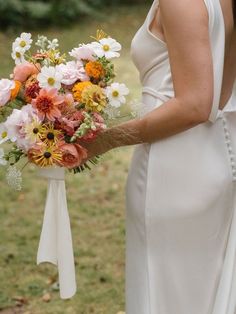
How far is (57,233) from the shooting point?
3.18 metres

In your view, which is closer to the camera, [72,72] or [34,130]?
[34,130]

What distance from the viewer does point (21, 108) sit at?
9.54ft

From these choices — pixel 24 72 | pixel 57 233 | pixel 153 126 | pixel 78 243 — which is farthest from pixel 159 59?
pixel 78 243

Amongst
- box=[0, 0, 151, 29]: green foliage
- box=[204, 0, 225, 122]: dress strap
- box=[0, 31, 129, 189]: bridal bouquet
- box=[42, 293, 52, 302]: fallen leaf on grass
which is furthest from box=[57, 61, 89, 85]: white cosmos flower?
box=[0, 0, 151, 29]: green foliage

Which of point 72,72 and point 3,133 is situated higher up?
point 72,72

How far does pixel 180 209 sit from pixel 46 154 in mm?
579

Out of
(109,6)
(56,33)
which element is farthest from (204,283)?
(109,6)

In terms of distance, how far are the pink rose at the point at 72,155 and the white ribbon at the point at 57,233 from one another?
19 centimetres

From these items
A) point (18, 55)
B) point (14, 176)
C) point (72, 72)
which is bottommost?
point (14, 176)

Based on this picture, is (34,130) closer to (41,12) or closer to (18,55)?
(18,55)

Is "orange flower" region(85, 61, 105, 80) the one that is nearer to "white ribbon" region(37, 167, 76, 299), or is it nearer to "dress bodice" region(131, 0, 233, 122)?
"dress bodice" region(131, 0, 233, 122)

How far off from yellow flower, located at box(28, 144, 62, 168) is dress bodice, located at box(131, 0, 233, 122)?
0.37 m

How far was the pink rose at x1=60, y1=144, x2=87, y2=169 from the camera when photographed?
2.83 metres

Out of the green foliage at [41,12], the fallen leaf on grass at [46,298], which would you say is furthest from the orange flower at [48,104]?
the green foliage at [41,12]
